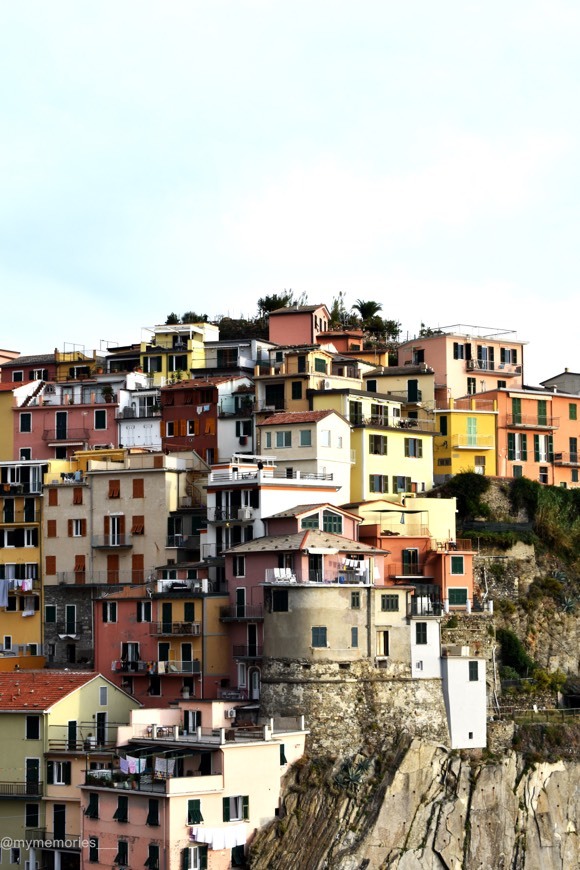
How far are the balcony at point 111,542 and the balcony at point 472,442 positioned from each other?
20.0 m

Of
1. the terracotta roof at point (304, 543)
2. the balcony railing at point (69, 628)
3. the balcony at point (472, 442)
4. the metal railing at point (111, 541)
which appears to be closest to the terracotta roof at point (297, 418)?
the metal railing at point (111, 541)

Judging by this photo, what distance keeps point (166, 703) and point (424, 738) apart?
12521 mm

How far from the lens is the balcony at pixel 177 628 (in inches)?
3366

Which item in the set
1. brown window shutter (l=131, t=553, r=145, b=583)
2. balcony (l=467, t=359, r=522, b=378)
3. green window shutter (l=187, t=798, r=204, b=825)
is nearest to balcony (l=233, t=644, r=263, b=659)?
green window shutter (l=187, t=798, r=204, b=825)

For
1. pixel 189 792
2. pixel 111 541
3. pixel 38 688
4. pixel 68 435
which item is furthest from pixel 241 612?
pixel 68 435

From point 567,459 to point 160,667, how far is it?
105 ft

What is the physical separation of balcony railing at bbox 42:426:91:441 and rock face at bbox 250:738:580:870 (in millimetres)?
32558

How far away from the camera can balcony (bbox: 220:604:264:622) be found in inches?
3322

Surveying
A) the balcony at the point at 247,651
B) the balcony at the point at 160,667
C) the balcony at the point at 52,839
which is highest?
the balcony at the point at 247,651

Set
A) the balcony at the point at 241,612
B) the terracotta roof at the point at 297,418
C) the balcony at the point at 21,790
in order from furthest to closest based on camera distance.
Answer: the terracotta roof at the point at 297,418, the balcony at the point at 241,612, the balcony at the point at 21,790

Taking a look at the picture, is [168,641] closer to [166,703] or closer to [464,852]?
[166,703]

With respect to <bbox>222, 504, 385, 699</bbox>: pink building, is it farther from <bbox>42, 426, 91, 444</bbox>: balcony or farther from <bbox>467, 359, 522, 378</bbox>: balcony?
<bbox>467, 359, 522, 378</bbox>: balcony

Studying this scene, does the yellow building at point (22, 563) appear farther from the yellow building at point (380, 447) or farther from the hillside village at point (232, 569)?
the yellow building at point (380, 447)

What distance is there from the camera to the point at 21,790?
8131cm
